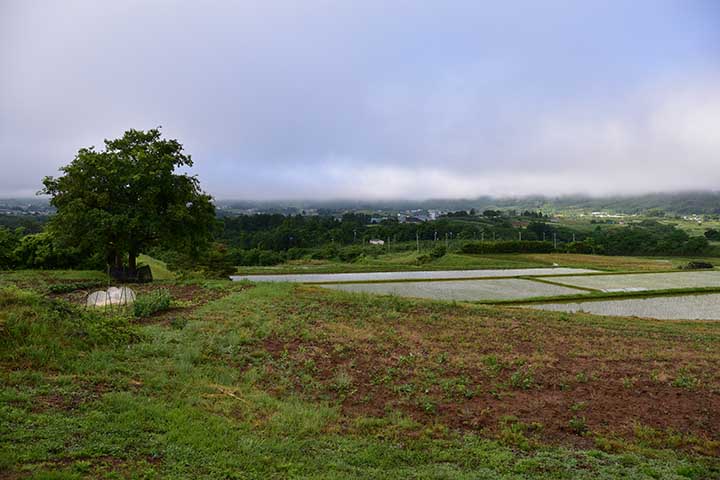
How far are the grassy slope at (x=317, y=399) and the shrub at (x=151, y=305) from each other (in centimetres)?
159

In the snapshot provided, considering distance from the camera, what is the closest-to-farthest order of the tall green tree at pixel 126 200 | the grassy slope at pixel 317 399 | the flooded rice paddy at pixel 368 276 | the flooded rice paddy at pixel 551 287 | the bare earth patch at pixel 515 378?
1. the grassy slope at pixel 317 399
2. the bare earth patch at pixel 515 378
3. the tall green tree at pixel 126 200
4. the flooded rice paddy at pixel 551 287
5. the flooded rice paddy at pixel 368 276

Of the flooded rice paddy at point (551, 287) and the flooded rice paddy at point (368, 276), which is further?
the flooded rice paddy at point (368, 276)

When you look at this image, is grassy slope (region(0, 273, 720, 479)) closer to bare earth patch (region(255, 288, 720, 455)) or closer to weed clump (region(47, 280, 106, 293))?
bare earth patch (region(255, 288, 720, 455))

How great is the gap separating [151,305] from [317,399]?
792 centimetres

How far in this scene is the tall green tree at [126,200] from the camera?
1841 cm

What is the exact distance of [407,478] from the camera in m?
5.02

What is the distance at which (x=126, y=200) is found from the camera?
1981 cm

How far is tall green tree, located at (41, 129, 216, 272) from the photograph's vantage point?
18.4m

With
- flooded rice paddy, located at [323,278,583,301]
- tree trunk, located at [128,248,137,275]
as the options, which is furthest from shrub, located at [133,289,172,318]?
flooded rice paddy, located at [323,278,583,301]

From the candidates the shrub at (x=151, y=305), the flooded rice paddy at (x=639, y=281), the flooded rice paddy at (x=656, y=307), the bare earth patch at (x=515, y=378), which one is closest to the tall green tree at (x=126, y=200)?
the shrub at (x=151, y=305)

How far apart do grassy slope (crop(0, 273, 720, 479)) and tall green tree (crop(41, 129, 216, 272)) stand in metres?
8.89

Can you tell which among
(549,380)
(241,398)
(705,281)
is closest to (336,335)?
(241,398)

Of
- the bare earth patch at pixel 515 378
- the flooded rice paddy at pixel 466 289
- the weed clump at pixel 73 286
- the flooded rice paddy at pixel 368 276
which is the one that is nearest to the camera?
the bare earth patch at pixel 515 378

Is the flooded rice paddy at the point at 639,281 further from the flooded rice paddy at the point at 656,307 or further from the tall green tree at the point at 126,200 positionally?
the tall green tree at the point at 126,200
